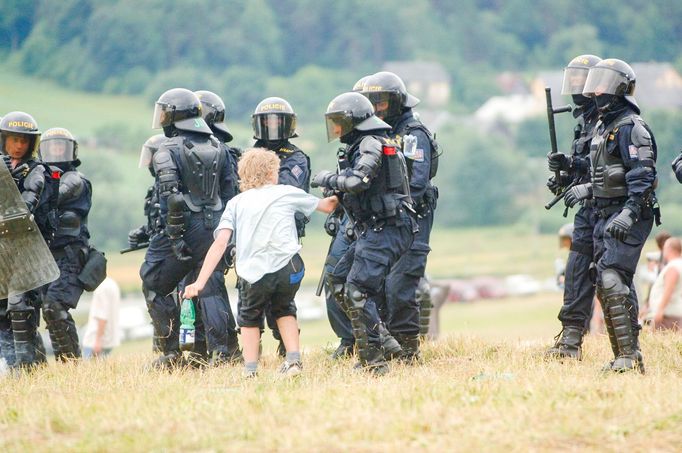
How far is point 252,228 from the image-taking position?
8734 millimetres

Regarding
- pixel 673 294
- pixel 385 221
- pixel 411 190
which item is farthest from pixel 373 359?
pixel 673 294

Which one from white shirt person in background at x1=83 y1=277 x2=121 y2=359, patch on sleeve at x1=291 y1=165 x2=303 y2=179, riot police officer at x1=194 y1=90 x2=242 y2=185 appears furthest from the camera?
white shirt person in background at x1=83 y1=277 x2=121 y2=359

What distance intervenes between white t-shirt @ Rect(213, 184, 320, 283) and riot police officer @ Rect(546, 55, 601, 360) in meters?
2.19

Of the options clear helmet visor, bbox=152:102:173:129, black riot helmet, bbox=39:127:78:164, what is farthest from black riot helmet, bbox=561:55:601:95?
black riot helmet, bbox=39:127:78:164

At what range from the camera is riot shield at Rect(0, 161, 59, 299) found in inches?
366

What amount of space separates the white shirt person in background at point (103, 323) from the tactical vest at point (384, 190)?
574 centimetres

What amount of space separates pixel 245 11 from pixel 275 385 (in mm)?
118978

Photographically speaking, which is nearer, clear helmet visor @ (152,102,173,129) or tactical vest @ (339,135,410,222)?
tactical vest @ (339,135,410,222)

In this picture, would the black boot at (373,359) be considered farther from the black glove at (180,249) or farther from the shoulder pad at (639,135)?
the shoulder pad at (639,135)

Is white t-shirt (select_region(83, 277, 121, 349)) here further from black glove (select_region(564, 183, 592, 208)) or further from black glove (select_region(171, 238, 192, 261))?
black glove (select_region(564, 183, 592, 208))

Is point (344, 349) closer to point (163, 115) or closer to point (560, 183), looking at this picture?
point (560, 183)

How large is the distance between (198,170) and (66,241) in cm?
174

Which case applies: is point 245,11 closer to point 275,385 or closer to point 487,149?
point 487,149

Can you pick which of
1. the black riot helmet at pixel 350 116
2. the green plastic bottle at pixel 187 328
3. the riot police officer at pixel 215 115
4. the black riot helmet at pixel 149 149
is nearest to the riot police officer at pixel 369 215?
the black riot helmet at pixel 350 116
